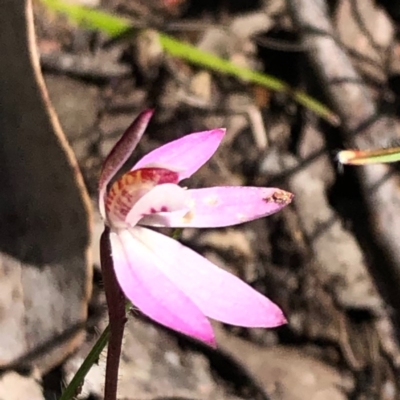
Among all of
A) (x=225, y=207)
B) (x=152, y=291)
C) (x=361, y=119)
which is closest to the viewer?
(x=152, y=291)

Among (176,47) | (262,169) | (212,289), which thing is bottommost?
(262,169)

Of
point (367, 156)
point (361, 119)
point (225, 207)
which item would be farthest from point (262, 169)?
point (225, 207)

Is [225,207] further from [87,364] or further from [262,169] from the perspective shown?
[262,169]

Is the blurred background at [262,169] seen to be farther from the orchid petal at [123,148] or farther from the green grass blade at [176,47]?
the orchid petal at [123,148]

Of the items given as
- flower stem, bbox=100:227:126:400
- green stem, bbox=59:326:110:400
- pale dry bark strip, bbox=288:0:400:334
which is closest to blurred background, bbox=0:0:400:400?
pale dry bark strip, bbox=288:0:400:334

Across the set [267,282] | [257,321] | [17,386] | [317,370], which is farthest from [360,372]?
[257,321]

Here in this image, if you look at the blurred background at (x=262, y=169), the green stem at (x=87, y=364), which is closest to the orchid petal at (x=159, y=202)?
the green stem at (x=87, y=364)

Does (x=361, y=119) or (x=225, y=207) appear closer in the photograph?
(x=225, y=207)
